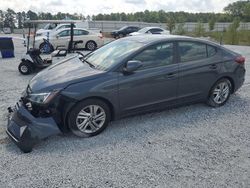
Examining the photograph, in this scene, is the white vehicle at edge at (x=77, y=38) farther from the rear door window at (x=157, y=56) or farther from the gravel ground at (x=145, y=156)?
the rear door window at (x=157, y=56)

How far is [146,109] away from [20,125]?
2043 mm

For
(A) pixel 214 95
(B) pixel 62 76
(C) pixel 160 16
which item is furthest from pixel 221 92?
(C) pixel 160 16

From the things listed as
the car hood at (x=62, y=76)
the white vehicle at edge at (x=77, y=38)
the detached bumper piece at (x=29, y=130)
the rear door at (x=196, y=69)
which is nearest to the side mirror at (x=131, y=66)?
the car hood at (x=62, y=76)

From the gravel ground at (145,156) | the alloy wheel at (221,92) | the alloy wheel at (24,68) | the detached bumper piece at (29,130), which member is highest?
the alloy wheel at (24,68)

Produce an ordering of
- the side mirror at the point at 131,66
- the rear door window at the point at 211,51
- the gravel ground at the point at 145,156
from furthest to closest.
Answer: the rear door window at the point at 211,51 → the side mirror at the point at 131,66 → the gravel ground at the point at 145,156

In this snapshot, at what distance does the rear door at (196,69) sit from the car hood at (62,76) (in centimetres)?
159

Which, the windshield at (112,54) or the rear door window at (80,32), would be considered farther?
the rear door window at (80,32)

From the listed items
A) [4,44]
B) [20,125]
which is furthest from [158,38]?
[4,44]

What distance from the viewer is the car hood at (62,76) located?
4.08m

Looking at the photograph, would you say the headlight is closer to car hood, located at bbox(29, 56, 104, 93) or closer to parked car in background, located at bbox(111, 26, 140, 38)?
car hood, located at bbox(29, 56, 104, 93)

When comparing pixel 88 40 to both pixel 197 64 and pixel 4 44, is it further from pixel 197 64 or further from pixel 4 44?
pixel 197 64

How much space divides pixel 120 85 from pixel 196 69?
1627 mm

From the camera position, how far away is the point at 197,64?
509 cm

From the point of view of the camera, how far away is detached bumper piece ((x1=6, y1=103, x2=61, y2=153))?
12.2 ft
